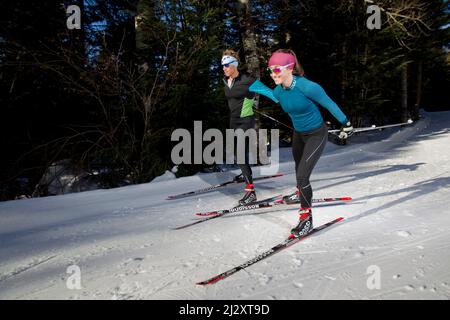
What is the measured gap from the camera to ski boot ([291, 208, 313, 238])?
11.5ft

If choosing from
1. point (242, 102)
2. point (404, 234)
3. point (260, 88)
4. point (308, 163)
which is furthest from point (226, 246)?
point (242, 102)

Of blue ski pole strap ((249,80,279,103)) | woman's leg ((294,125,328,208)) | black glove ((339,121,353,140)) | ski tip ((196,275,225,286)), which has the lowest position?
ski tip ((196,275,225,286))

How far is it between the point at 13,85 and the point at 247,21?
240 inches

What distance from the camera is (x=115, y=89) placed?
290 inches

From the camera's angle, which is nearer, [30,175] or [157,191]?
[157,191]

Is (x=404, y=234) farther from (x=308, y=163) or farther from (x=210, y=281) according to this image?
(x=210, y=281)

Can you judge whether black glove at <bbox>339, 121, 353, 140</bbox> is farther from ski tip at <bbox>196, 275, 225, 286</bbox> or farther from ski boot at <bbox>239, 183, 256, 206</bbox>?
ski tip at <bbox>196, 275, 225, 286</bbox>

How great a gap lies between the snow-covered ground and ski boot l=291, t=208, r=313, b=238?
6.7 inches

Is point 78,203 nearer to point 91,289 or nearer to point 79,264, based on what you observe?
point 79,264

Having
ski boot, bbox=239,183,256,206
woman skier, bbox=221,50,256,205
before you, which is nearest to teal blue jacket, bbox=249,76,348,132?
woman skier, bbox=221,50,256,205

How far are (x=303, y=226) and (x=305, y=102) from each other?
1.36 meters

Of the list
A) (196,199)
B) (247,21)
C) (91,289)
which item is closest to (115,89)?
(196,199)

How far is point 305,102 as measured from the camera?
11.9 ft

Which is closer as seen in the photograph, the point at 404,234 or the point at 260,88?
the point at 404,234
